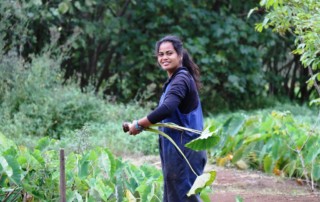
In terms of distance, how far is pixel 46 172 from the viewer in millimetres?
4840

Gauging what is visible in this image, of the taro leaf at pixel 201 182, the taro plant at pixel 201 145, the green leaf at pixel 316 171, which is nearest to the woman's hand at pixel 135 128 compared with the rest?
the taro plant at pixel 201 145

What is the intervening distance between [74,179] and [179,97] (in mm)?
1177

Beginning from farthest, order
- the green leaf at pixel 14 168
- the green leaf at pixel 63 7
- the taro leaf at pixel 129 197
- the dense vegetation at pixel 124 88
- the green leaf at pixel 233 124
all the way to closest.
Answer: the green leaf at pixel 63 7
the green leaf at pixel 233 124
the dense vegetation at pixel 124 88
the taro leaf at pixel 129 197
the green leaf at pixel 14 168

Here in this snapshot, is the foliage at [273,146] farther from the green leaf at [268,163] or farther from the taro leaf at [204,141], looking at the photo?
the taro leaf at [204,141]

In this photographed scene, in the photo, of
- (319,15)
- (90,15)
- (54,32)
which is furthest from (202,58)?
(319,15)

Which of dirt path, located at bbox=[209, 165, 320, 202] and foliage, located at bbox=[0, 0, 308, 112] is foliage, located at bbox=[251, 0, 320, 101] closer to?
dirt path, located at bbox=[209, 165, 320, 202]

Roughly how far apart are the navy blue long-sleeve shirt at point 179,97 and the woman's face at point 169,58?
0.15ft

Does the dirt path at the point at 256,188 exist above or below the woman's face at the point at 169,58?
below

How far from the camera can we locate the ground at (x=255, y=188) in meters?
6.34

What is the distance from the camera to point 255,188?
6965 mm

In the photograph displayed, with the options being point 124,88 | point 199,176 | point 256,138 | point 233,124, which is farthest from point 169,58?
point 124,88

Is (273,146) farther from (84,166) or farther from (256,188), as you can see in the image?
(84,166)

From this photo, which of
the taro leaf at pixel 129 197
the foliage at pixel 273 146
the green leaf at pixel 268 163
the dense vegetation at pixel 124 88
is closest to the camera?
the taro leaf at pixel 129 197

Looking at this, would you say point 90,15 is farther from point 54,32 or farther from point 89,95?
point 89,95
